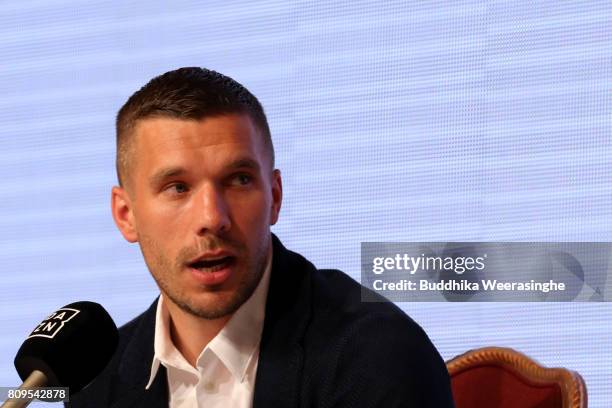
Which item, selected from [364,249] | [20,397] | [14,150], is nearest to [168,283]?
[20,397]

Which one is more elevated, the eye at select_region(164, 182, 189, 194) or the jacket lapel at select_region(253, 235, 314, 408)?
the eye at select_region(164, 182, 189, 194)

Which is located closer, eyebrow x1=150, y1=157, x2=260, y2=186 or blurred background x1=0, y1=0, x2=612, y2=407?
eyebrow x1=150, y1=157, x2=260, y2=186

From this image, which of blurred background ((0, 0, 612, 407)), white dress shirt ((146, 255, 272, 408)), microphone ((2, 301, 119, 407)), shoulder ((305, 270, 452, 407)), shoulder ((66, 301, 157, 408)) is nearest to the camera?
microphone ((2, 301, 119, 407))

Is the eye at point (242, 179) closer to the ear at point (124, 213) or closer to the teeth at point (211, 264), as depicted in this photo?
the teeth at point (211, 264)

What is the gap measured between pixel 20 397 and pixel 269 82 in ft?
5.87

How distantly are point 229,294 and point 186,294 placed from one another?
0.23 ft

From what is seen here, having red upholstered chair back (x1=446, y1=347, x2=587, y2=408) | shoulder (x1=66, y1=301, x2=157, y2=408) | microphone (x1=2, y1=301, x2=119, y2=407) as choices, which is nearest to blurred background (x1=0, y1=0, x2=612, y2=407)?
red upholstered chair back (x1=446, y1=347, x2=587, y2=408)

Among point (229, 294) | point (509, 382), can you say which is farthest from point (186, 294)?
point (509, 382)

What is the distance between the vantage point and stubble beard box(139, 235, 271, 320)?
69.6 inches

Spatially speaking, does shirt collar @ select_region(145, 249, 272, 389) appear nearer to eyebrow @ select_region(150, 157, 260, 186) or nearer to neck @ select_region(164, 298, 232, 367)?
neck @ select_region(164, 298, 232, 367)

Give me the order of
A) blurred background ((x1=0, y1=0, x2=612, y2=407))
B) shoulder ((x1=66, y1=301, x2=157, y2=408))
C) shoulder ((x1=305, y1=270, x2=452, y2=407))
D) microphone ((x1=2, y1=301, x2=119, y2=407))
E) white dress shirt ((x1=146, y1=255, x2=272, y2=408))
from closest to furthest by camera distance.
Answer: microphone ((x1=2, y1=301, x2=119, y2=407)), shoulder ((x1=305, y1=270, x2=452, y2=407)), white dress shirt ((x1=146, y1=255, x2=272, y2=408)), shoulder ((x1=66, y1=301, x2=157, y2=408)), blurred background ((x1=0, y1=0, x2=612, y2=407))

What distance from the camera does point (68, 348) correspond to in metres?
1.49

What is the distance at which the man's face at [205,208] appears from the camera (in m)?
1.72

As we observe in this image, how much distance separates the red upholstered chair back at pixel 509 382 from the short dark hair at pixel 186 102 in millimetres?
623
